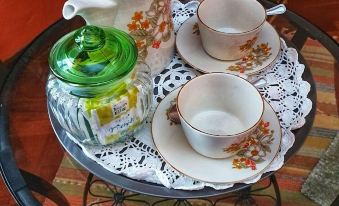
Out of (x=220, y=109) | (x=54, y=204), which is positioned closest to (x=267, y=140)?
(x=220, y=109)

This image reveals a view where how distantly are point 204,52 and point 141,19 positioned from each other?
0.14m

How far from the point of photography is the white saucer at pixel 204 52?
1.94 ft

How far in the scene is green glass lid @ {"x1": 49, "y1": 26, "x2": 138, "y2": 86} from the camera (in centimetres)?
44

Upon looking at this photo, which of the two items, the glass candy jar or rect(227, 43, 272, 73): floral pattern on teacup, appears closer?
the glass candy jar

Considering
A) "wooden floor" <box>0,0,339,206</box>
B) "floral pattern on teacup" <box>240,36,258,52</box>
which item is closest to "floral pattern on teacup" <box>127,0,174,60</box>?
"floral pattern on teacup" <box>240,36,258,52</box>

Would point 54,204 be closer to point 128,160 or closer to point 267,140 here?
point 128,160

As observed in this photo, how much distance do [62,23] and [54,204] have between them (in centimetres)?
32

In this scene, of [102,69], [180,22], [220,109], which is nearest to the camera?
[102,69]

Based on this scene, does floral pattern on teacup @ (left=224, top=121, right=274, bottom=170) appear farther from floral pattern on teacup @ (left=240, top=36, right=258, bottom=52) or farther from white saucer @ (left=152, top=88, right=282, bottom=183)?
floral pattern on teacup @ (left=240, top=36, right=258, bottom=52)

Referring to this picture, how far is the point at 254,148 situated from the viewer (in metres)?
0.51

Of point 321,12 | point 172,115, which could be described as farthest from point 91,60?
point 321,12

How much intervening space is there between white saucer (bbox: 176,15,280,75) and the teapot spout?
6.3 inches

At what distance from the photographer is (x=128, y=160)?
1.69ft

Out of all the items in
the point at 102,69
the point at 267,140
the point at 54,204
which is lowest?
the point at 54,204
